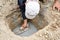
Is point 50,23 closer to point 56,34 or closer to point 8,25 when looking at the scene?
point 56,34

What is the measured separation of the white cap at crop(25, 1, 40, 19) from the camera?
8.14 feet

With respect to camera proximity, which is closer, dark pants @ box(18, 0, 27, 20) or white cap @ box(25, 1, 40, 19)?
white cap @ box(25, 1, 40, 19)

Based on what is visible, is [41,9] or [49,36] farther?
[41,9]

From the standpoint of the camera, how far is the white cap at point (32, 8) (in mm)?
2480

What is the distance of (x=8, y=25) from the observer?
8.31 ft

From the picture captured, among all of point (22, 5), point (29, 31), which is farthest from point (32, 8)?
point (29, 31)

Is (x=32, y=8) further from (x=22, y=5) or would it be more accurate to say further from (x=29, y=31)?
(x=29, y=31)

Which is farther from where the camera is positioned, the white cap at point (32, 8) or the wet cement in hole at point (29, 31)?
the wet cement in hole at point (29, 31)

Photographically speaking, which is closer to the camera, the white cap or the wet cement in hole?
the white cap

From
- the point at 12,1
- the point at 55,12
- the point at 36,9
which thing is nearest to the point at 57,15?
the point at 55,12

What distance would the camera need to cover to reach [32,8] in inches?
98.0

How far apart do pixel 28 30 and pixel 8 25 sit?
0.24 m

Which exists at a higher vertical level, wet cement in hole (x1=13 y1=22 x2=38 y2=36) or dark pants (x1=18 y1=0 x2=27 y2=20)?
dark pants (x1=18 y1=0 x2=27 y2=20)

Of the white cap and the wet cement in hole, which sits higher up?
the white cap
